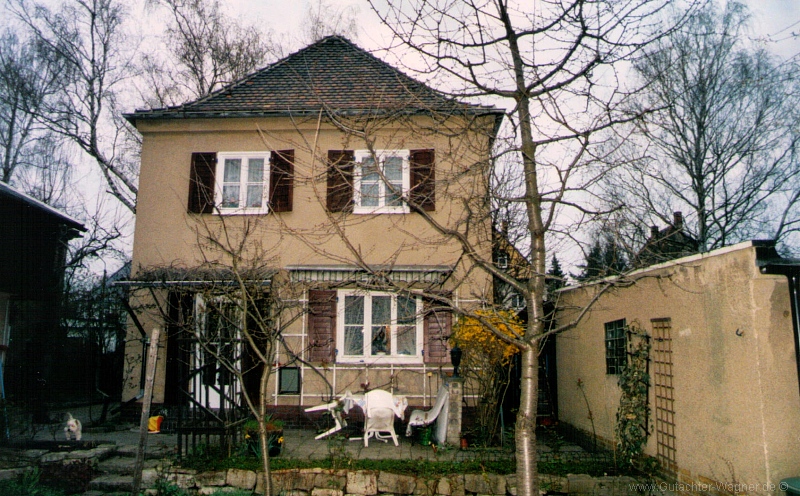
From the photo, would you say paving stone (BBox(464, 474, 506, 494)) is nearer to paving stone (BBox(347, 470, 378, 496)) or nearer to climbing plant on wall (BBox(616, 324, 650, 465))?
paving stone (BBox(347, 470, 378, 496))

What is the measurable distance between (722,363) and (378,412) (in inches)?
211

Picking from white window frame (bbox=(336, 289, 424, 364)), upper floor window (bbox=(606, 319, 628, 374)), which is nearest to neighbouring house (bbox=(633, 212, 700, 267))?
upper floor window (bbox=(606, 319, 628, 374))

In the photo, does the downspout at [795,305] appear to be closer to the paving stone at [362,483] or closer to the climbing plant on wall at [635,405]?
the climbing plant on wall at [635,405]

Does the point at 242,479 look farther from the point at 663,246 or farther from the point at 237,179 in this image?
the point at 237,179

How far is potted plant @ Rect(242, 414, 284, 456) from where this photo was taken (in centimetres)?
817

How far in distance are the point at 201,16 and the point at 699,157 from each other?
62.3 feet

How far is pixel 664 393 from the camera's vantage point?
7.76 meters

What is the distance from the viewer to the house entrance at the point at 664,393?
7.51 meters

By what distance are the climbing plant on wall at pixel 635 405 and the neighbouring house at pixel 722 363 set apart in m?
0.12

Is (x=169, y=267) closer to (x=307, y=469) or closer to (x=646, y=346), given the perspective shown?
(x=307, y=469)

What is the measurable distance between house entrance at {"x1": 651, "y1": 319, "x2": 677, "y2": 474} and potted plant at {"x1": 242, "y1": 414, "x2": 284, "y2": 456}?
5.34 metres

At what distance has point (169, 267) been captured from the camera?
12.2 meters

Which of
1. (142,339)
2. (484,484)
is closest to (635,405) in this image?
(484,484)

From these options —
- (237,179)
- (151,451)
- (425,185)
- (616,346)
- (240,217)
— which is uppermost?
(237,179)
